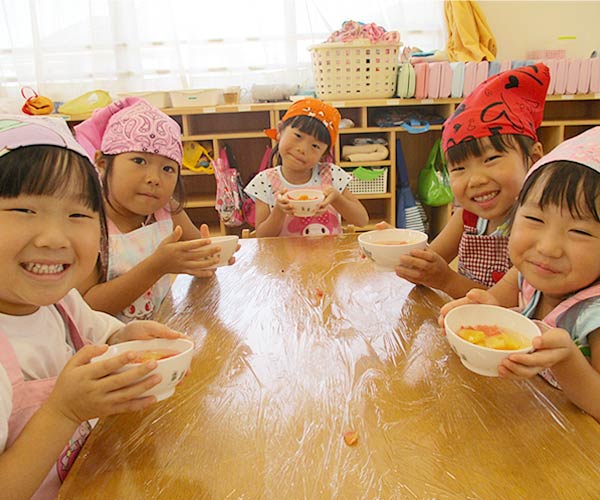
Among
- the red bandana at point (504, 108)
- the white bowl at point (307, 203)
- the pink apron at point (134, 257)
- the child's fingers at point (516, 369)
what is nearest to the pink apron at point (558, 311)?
the child's fingers at point (516, 369)

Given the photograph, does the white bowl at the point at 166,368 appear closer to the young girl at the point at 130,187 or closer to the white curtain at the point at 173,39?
the young girl at the point at 130,187

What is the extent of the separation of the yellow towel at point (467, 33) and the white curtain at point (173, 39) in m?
0.21

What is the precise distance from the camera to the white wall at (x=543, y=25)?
3.76m

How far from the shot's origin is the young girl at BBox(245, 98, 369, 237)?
2039 millimetres

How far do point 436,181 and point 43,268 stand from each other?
331cm

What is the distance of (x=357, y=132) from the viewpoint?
3494 millimetres

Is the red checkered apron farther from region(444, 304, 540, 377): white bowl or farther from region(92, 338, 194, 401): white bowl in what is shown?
region(92, 338, 194, 401): white bowl

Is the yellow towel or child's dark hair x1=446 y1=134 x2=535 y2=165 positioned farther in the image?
the yellow towel

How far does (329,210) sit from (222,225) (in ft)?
5.19

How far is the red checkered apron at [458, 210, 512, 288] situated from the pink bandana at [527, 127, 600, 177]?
502mm

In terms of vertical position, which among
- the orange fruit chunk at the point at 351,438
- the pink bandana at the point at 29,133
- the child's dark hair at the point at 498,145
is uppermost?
the pink bandana at the point at 29,133

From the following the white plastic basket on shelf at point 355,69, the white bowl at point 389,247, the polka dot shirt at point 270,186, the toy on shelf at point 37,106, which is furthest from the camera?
the toy on shelf at point 37,106

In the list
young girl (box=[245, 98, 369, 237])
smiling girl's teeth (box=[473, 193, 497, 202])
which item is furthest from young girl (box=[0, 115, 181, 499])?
young girl (box=[245, 98, 369, 237])

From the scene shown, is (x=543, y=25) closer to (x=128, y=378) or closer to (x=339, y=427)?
(x=339, y=427)
